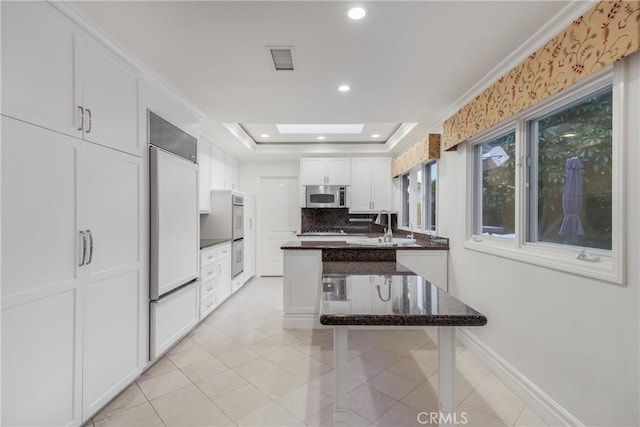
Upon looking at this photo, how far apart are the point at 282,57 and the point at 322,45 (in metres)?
0.33

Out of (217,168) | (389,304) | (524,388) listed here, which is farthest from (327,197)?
(389,304)

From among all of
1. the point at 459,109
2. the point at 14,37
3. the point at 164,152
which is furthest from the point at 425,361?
the point at 14,37

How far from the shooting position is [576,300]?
1.50m

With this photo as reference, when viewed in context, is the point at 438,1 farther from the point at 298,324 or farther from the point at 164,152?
the point at 298,324

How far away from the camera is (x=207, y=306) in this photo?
329cm

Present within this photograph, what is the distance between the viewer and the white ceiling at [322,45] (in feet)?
4.99

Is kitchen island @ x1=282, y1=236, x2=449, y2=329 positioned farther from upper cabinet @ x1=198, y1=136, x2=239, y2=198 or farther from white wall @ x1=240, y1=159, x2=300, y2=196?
white wall @ x1=240, y1=159, x2=300, y2=196

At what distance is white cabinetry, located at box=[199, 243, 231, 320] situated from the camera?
10.5 ft

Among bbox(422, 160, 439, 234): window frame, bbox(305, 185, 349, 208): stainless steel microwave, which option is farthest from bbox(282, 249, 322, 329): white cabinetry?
bbox(305, 185, 349, 208): stainless steel microwave

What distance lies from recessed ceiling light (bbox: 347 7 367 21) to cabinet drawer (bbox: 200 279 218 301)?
288 centimetres

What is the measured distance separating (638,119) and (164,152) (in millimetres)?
2898

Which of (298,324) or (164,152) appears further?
(298,324)

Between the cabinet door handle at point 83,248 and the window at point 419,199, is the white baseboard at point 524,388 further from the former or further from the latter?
the cabinet door handle at point 83,248

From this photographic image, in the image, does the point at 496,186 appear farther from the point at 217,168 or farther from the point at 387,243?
the point at 217,168
